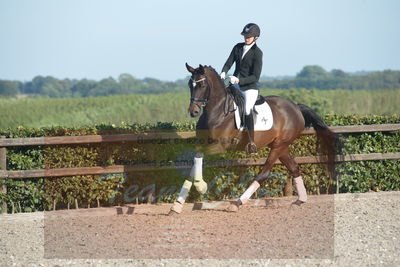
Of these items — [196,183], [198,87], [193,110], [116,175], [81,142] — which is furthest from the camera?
[116,175]

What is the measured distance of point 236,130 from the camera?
9.78 meters

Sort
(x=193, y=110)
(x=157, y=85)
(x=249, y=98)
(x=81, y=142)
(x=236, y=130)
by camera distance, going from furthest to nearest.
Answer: (x=157, y=85) → (x=81, y=142) → (x=249, y=98) → (x=236, y=130) → (x=193, y=110)

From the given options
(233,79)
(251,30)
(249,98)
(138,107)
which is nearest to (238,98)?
(249,98)

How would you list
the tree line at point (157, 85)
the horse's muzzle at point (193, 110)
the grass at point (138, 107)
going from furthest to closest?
the tree line at point (157, 85) < the grass at point (138, 107) < the horse's muzzle at point (193, 110)

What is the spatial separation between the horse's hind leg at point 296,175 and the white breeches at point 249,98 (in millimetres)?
1223

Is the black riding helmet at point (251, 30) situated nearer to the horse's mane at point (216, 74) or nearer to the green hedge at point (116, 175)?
the horse's mane at point (216, 74)

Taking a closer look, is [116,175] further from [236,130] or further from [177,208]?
[236,130]

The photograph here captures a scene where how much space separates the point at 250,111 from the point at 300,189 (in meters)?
1.74

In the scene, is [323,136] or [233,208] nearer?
[233,208]

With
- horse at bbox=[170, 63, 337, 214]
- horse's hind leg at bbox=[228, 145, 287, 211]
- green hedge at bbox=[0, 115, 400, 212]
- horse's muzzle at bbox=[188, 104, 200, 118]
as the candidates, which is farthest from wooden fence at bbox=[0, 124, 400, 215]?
horse's muzzle at bbox=[188, 104, 200, 118]

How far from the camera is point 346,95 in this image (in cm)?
3528

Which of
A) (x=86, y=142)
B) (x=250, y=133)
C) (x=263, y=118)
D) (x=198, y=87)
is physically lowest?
(x=86, y=142)

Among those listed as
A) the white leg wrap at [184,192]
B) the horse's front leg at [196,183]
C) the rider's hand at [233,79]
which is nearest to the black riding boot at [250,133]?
the rider's hand at [233,79]

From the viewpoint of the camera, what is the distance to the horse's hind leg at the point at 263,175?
10.1 m
